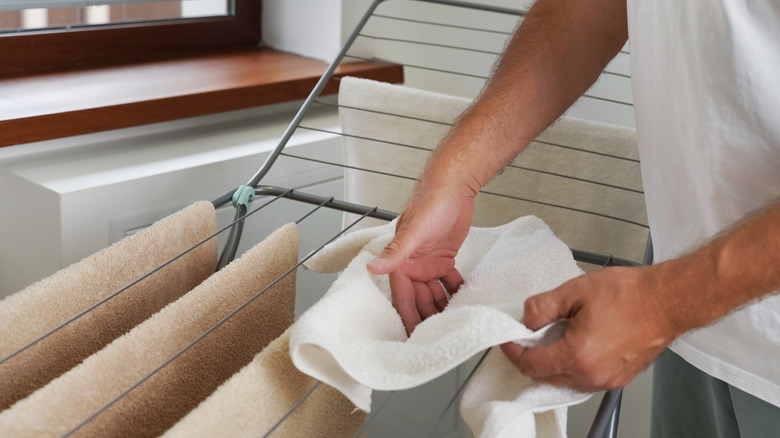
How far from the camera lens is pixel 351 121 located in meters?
1.19

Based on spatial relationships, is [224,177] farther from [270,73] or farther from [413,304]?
[413,304]

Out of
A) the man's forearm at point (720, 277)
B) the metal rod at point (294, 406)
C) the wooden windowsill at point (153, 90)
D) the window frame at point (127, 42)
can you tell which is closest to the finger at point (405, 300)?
the metal rod at point (294, 406)

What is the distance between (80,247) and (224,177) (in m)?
0.23

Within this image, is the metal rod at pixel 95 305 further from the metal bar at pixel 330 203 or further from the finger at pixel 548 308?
the finger at pixel 548 308

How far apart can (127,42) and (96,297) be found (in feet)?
2.74

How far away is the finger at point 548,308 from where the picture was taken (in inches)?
24.0

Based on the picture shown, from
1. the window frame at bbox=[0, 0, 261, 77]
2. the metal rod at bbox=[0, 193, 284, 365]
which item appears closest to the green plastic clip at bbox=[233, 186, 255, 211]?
the metal rod at bbox=[0, 193, 284, 365]

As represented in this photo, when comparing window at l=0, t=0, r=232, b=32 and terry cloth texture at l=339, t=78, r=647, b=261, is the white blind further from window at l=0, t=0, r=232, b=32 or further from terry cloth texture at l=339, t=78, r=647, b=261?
terry cloth texture at l=339, t=78, r=647, b=261

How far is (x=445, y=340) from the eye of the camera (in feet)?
1.97

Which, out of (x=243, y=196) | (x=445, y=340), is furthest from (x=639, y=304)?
(x=243, y=196)

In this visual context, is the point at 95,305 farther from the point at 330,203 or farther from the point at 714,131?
the point at 714,131

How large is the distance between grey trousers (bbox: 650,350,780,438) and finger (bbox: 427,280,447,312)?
318 mm

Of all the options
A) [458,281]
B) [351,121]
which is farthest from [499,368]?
[351,121]

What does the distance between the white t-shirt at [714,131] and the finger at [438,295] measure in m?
0.22
